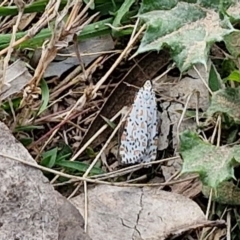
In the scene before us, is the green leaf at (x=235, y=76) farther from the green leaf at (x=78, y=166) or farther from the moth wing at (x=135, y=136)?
the green leaf at (x=78, y=166)

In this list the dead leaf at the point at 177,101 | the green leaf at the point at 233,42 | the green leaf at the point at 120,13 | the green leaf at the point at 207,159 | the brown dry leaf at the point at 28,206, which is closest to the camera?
the brown dry leaf at the point at 28,206

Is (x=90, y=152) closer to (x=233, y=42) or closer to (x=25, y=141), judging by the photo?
(x=25, y=141)

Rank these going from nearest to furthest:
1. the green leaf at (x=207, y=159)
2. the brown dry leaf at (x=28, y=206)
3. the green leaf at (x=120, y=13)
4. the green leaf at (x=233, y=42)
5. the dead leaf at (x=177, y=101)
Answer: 1. the brown dry leaf at (x=28, y=206)
2. the green leaf at (x=207, y=159)
3. the green leaf at (x=233, y=42)
4. the dead leaf at (x=177, y=101)
5. the green leaf at (x=120, y=13)

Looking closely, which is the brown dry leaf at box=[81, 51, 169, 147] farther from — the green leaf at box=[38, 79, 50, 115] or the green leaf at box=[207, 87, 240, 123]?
the green leaf at box=[207, 87, 240, 123]

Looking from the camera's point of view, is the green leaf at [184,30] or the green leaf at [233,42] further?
the green leaf at [233,42]

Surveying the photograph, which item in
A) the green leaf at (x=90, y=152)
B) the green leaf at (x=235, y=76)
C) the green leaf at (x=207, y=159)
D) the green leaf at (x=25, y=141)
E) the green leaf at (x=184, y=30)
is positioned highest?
the green leaf at (x=184, y=30)

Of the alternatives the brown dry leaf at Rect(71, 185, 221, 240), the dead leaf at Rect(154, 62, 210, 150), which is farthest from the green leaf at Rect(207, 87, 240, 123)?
the brown dry leaf at Rect(71, 185, 221, 240)

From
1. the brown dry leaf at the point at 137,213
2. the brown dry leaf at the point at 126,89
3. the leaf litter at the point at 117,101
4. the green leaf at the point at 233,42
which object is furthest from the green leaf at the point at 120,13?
the brown dry leaf at the point at 137,213

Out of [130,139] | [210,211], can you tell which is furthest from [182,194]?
[130,139]
